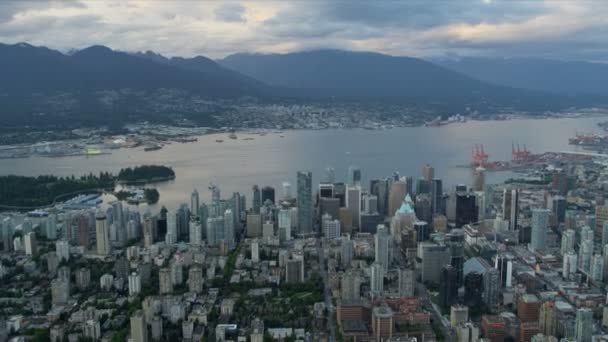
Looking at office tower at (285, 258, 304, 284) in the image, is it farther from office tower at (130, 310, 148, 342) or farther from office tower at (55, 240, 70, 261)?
office tower at (55, 240, 70, 261)

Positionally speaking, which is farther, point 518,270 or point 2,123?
point 2,123

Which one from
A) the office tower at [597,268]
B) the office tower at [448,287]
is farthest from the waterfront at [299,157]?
the office tower at [448,287]

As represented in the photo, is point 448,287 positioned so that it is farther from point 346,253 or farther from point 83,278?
point 83,278

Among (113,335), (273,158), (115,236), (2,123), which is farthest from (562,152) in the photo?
(2,123)

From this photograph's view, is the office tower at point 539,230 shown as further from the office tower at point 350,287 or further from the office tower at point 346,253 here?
the office tower at point 350,287

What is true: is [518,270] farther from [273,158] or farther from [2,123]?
[2,123]

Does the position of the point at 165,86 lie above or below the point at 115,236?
above

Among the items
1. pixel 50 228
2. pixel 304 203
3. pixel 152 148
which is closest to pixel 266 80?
pixel 152 148
